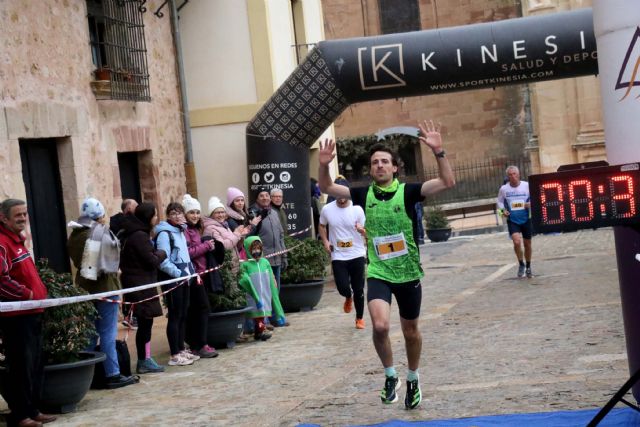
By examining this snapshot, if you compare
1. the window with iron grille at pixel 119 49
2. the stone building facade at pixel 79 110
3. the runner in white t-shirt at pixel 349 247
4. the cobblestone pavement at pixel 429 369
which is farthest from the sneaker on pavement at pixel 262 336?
the window with iron grille at pixel 119 49

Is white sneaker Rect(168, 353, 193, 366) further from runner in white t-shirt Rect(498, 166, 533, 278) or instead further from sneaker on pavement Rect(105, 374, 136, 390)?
runner in white t-shirt Rect(498, 166, 533, 278)

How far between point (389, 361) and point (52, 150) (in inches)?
273

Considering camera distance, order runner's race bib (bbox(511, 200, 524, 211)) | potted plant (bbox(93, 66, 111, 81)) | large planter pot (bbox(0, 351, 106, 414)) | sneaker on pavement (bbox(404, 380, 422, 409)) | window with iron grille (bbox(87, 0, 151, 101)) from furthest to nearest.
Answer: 1. runner's race bib (bbox(511, 200, 524, 211))
2. window with iron grille (bbox(87, 0, 151, 101))
3. potted plant (bbox(93, 66, 111, 81))
4. large planter pot (bbox(0, 351, 106, 414))
5. sneaker on pavement (bbox(404, 380, 422, 409))

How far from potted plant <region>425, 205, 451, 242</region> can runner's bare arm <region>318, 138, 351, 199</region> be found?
1935cm

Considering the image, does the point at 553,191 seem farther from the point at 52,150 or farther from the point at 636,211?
the point at 52,150

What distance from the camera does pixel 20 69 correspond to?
41.3 feet

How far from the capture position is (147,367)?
1097 cm

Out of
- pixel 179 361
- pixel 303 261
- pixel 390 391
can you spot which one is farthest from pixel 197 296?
pixel 390 391

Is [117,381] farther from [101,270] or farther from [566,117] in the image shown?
[566,117]

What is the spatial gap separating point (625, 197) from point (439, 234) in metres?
21.5

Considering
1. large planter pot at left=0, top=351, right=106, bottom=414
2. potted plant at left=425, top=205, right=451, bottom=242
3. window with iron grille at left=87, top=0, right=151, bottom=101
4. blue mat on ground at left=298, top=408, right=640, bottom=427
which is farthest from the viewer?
potted plant at left=425, top=205, right=451, bottom=242

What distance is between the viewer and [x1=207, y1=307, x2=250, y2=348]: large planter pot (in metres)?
12.1

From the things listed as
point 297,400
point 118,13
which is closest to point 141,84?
point 118,13

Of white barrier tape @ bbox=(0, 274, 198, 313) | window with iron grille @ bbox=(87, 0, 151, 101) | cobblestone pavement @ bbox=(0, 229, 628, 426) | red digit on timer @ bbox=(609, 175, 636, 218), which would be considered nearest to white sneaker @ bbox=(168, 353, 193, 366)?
cobblestone pavement @ bbox=(0, 229, 628, 426)
